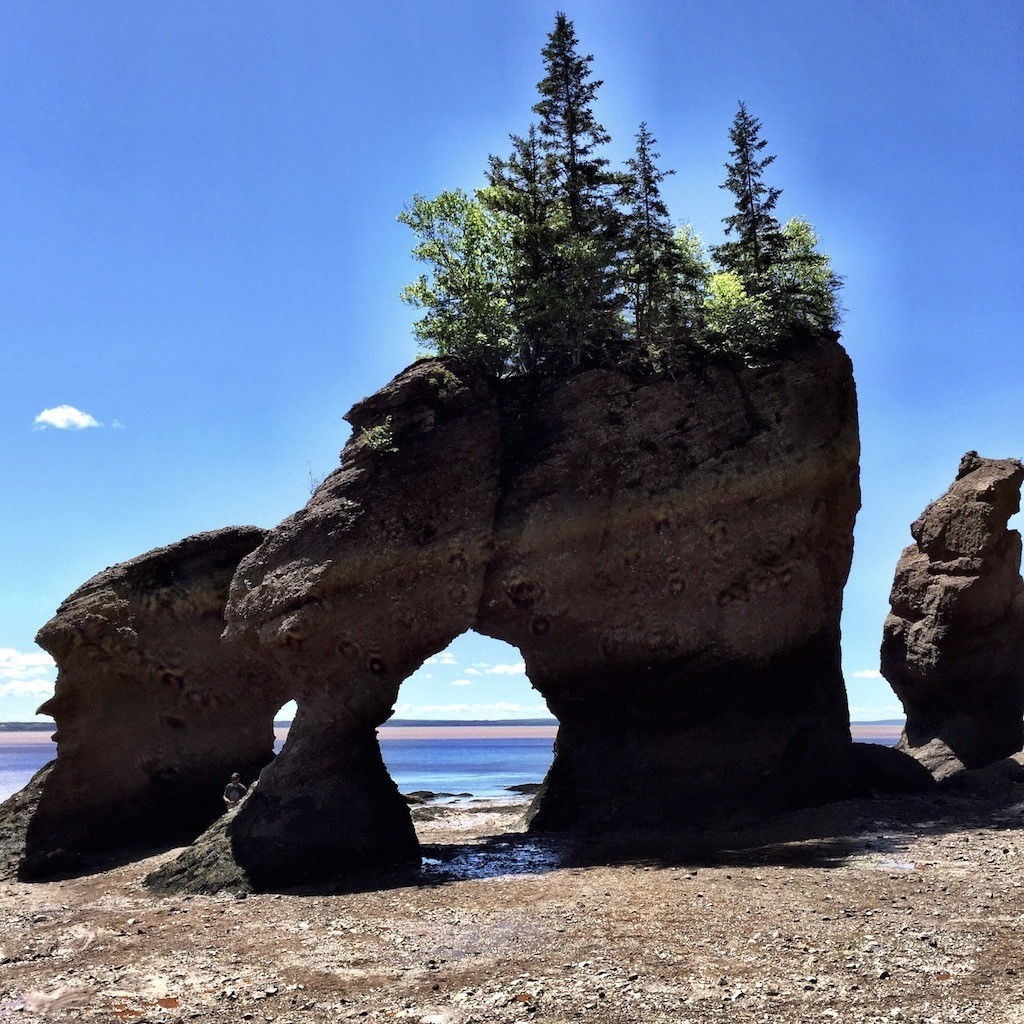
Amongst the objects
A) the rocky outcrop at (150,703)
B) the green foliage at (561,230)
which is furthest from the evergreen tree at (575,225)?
the rocky outcrop at (150,703)

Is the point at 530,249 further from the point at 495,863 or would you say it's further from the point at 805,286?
the point at 495,863

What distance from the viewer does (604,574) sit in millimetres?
21859

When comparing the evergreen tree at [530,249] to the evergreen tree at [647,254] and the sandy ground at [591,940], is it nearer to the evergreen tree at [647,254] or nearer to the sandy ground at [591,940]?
the evergreen tree at [647,254]

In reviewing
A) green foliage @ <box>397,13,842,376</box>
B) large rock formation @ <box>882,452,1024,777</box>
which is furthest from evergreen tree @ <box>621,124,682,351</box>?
large rock formation @ <box>882,452,1024,777</box>

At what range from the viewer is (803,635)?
22.4 meters

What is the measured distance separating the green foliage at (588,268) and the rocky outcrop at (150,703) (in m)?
9.24

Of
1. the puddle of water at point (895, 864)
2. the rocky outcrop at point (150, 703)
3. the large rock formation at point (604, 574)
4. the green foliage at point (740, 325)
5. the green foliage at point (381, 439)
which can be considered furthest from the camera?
the rocky outcrop at point (150, 703)

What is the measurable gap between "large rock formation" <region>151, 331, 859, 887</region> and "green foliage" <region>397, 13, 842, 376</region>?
1.19 metres

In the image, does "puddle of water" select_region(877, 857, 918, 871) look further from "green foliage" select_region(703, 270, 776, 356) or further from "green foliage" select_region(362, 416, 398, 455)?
"green foliage" select_region(362, 416, 398, 455)

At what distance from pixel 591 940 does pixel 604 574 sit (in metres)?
10.5

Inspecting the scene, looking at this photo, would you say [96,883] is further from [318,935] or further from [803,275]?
[803,275]

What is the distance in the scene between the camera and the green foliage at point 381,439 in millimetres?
21547

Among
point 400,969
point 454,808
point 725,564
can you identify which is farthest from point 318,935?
point 454,808

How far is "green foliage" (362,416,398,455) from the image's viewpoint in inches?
848
